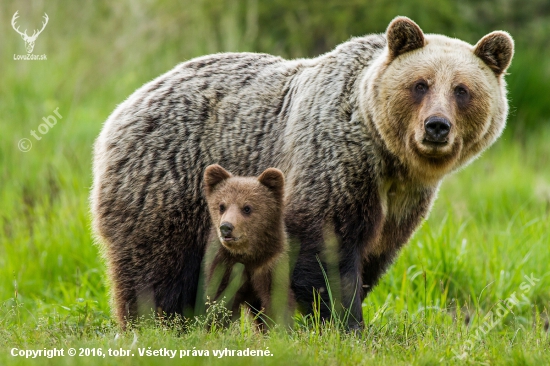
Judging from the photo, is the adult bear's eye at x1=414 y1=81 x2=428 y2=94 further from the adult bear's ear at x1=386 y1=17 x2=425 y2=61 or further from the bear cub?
the bear cub

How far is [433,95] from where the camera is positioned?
531cm

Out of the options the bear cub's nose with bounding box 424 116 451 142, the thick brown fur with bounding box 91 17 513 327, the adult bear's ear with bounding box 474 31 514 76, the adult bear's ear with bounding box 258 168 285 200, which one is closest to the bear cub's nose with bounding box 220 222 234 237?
the adult bear's ear with bounding box 258 168 285 200

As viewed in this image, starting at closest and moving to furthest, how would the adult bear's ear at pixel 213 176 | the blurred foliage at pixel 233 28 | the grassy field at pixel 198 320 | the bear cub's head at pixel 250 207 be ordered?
1. the grassy field at pixel 198 320
2. the bear cub's head at pixel 250 207
3. the adult bear's ear at pixel 213 176
4. the blurred foliage at pixel 233 28

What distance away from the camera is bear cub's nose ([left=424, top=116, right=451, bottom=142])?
5137 mm

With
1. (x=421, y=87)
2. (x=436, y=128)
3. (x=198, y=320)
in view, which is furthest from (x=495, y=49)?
(x=198, y=320)

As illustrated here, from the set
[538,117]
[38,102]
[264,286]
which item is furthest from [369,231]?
[538,117]

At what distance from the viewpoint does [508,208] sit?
9.40 meters

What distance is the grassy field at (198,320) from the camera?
4.69 m

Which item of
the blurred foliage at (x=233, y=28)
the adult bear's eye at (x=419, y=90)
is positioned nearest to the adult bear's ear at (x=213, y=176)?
the adult bear's eye at (x=419, y=90)

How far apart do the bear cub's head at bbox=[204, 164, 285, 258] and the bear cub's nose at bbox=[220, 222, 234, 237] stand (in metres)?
0.06

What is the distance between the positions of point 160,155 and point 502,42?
2.61 meters

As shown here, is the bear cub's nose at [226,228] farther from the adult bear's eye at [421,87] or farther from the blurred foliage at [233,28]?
the blurred foliage at [233,28]

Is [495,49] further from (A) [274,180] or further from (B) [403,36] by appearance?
(A) [274,180]

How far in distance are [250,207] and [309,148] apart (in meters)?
0.65
